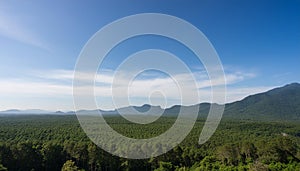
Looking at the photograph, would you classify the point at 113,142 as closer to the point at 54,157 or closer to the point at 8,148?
the point at 54,157

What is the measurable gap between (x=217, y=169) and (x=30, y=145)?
18.4 metres

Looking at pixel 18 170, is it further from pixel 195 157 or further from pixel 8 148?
pixel 195 157

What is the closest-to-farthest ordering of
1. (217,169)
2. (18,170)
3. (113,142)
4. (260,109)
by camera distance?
1. (217,169)
2. (18,170)
3. (113,142)
4. (260,109)

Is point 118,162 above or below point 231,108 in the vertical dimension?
below

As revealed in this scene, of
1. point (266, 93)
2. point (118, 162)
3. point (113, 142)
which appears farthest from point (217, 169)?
point (266, 93)

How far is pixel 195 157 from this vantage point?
29.0m

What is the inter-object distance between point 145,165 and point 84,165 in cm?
620

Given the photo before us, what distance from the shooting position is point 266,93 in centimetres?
19212

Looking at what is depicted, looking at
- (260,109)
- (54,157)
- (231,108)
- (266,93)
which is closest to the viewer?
(54,157)

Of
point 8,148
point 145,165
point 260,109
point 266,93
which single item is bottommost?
point 145,165

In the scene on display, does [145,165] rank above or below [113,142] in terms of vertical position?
below

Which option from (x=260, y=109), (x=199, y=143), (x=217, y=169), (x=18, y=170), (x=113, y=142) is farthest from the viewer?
(x=260, y=109)

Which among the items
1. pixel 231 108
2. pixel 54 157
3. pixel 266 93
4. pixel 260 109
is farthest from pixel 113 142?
pixel 266 93

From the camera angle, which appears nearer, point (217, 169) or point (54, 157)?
point (217, 169)
